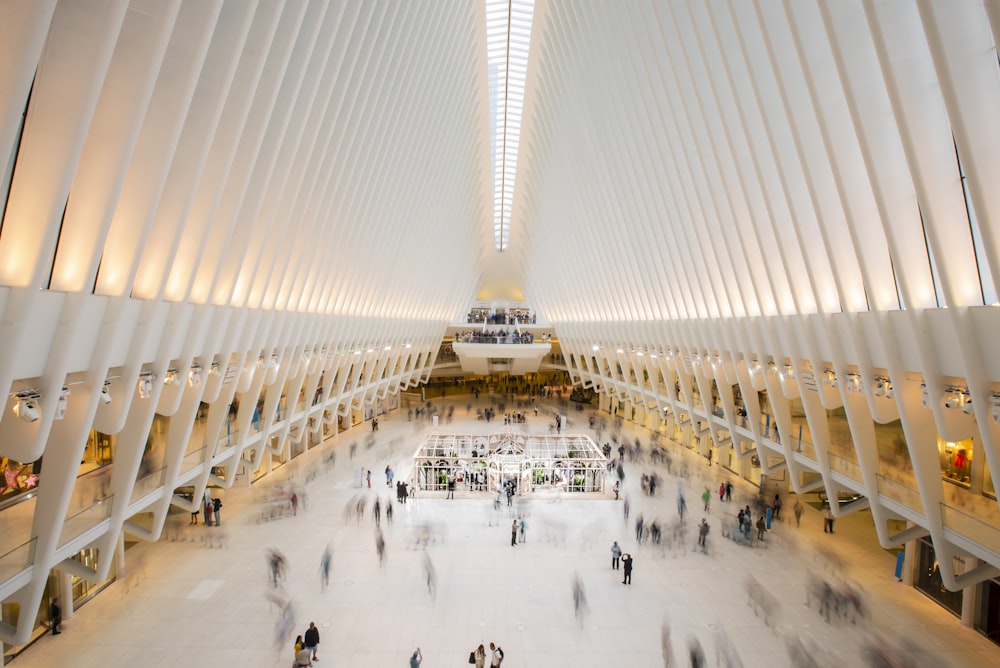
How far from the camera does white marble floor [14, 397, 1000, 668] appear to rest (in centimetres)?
929

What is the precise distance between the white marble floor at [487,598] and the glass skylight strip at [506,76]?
18.1m

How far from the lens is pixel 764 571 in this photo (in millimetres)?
12328

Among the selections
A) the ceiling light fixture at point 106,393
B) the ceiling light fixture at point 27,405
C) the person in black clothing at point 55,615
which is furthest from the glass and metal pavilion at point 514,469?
the ceiling light fixture at point 27,405

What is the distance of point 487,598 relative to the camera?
11.2 m

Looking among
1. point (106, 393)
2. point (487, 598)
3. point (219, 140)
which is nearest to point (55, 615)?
point (106, 393)

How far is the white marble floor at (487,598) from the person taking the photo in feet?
30.5

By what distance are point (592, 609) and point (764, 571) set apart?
178 inches

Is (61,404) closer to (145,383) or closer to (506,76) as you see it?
(145,383)

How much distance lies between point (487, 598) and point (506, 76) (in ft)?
71.0

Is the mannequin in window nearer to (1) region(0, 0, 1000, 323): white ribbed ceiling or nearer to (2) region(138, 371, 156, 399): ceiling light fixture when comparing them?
(1) region(0, 0, 1000, 323): white ribbed ceiling

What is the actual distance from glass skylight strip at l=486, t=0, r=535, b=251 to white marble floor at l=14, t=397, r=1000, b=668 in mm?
18140

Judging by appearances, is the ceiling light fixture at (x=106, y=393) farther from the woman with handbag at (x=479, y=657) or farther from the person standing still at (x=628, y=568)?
the person standing still at (x=628, y=568)

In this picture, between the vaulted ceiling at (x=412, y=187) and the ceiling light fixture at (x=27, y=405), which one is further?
the ceiling light fixture at (x=27, y=405)

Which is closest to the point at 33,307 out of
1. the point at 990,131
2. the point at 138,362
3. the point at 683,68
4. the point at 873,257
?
the point at 138,362
